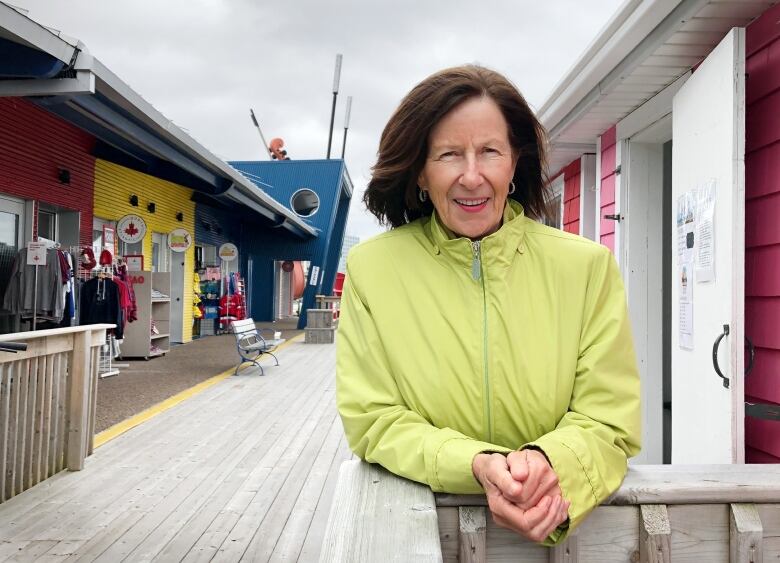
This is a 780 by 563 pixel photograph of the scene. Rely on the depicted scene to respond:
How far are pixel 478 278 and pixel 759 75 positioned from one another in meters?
2.11

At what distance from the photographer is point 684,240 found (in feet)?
10.2

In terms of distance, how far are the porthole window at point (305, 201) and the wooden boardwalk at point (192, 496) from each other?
15.1 metres

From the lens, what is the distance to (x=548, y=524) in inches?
42.7

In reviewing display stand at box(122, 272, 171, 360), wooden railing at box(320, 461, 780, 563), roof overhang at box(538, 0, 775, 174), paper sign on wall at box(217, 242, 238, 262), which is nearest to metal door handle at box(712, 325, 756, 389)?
roof overhang at box(538, 0, 775, 174)

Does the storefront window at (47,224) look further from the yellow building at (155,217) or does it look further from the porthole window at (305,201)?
the porthole window at (305,201)

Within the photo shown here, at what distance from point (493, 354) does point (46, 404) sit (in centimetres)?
397

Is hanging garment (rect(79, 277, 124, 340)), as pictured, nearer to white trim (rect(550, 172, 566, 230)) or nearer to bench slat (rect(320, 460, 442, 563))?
white trim (rect(550, 172, 566, 230))

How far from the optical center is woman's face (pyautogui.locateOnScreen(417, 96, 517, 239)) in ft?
4.35

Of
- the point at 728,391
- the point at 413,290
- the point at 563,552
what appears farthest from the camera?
the point at 728,391

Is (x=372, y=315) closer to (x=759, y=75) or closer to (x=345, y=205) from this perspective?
(x=759, y=75)

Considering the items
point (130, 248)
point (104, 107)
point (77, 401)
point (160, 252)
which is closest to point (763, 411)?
point (77, 401)

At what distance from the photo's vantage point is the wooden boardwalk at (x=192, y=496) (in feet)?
10.8

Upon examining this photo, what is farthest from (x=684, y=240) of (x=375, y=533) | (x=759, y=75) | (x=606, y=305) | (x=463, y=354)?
(x=375, y=533)

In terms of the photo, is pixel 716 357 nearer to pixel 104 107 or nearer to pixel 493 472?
pixel 493 472
